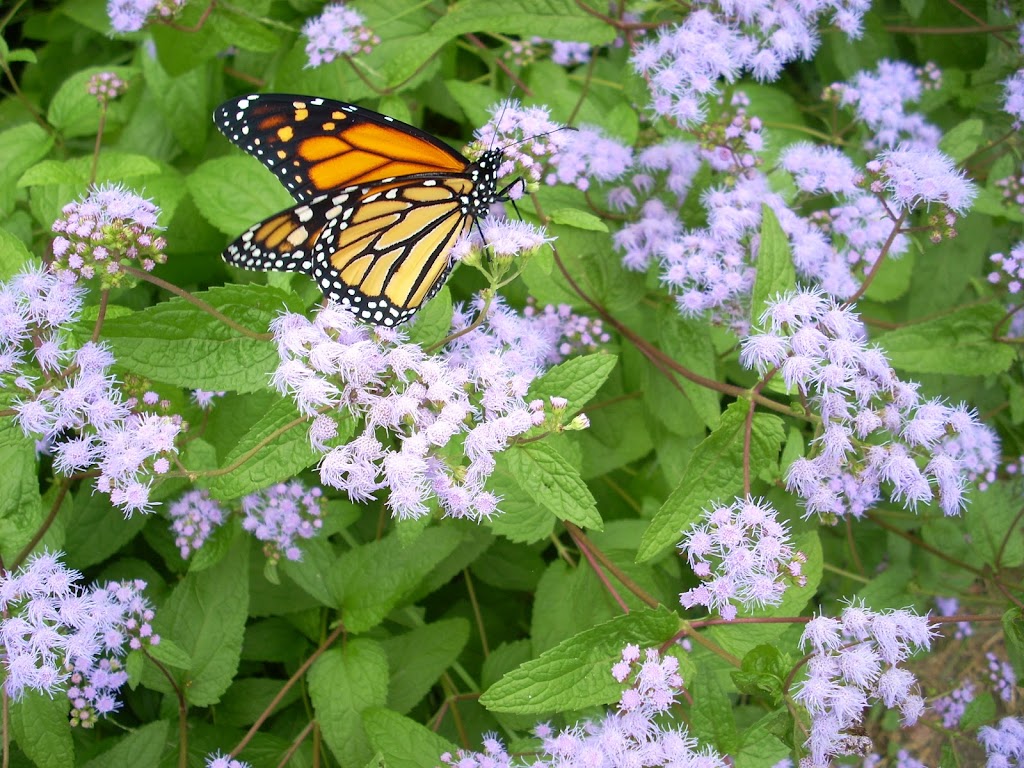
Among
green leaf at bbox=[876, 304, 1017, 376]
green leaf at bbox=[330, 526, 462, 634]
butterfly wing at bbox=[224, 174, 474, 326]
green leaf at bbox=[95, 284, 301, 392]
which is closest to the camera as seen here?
green leaf at bbox=[95, 284, 301, 392]

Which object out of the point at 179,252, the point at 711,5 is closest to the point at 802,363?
the point at 711,5

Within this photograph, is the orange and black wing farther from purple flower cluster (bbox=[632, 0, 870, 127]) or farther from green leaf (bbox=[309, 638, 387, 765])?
green leaf (bbox=[309, 638, 387, 765])

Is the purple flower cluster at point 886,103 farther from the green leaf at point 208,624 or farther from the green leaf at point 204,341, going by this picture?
the green leaf at point 208,624

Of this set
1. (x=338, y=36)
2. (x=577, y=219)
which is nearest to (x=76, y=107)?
(x=338, y=36)

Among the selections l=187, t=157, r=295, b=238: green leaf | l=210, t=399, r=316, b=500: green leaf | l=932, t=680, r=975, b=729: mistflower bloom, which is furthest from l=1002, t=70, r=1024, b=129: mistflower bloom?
l=210, t=399, r=316, b=500: green leaf

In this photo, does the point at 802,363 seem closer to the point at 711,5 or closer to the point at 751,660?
the point at 751,660

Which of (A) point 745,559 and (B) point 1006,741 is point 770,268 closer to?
(A) point 745,559
